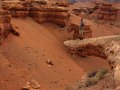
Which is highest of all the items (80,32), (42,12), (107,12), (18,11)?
(18,11)

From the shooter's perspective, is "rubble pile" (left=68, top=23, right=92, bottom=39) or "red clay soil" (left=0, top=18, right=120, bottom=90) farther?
"rubble pile" (left=68, top=23, right=92, bottom=39)

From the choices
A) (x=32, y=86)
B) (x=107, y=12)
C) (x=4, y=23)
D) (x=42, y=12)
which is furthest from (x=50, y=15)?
(x=107, y=12)

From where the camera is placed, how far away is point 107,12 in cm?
5262

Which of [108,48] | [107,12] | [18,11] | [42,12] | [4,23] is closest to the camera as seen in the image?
[108,48]

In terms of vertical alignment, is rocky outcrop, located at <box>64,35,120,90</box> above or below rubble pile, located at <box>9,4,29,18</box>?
above

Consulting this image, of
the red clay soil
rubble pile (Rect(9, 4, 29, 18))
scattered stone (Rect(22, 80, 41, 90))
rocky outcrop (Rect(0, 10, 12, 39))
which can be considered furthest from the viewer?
rubble pile (Rect(9, 4, 29, 18))

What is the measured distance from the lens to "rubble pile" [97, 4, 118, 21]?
5222cm

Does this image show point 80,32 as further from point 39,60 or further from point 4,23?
point 4,23

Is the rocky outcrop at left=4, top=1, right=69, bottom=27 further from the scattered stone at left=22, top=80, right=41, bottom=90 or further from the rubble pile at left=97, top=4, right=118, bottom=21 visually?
the rubble pile at left=97, top=4, right=118, bottom=21

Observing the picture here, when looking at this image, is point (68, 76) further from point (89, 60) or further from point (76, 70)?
point (89, 60)

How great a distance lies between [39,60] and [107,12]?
2899 cm

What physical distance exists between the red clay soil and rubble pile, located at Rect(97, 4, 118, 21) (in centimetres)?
2043

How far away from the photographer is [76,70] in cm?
2625

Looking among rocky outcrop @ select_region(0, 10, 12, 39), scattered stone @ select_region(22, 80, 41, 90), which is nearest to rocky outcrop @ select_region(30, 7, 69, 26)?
rocky outcrop @ select_region(0, 10, 12, 39)
